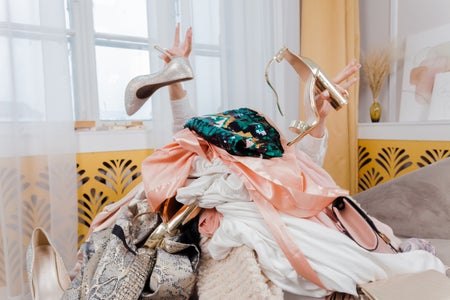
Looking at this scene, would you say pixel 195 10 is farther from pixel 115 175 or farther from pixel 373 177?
pixel 373 177

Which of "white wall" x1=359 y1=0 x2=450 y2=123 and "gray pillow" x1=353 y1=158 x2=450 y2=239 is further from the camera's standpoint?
"white wall" x1=359 y1=0 x2=450 y2=123

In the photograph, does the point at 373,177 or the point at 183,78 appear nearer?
the point at 183,78

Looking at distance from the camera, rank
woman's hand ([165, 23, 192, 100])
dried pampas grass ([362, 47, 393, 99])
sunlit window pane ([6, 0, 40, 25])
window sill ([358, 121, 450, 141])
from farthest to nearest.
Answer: dried pampas grass ([362, 47, 393, 99]), window sill ([358, 121, 450, 141]), sunlit window pane ([6, 0, 40, 25]), woman's hand ([165, 23, 192, 100])

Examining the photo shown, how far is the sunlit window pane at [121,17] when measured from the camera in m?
1.20

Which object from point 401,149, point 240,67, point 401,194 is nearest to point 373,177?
point 401,149

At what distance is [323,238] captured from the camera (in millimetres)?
530

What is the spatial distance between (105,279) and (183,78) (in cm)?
42

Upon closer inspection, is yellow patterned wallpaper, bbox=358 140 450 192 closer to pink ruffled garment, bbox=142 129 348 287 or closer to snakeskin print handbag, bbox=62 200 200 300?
pink ruffled garment, bbox=142 129 348 287

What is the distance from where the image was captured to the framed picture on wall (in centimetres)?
124

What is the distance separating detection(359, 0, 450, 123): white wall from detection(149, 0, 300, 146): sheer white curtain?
1.40 feet

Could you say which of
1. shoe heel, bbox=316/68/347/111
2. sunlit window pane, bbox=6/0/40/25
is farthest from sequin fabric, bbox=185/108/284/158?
sunlit window pane, bbox=6/0/40/25

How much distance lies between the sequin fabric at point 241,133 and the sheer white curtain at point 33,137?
53cm

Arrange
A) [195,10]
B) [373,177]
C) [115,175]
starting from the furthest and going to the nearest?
[373,177]
[195,10]
[115,175]

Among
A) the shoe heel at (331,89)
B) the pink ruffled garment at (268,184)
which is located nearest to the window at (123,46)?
the pink ruffled garment at (268,184)
